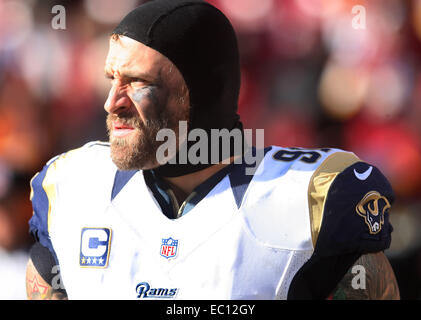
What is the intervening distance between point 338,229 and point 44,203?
90 centimetres

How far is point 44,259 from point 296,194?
80 cm

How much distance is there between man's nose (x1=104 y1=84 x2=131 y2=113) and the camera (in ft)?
4.96

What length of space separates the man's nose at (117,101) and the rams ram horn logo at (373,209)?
2.23 feet

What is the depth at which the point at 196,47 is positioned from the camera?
5.12 feet

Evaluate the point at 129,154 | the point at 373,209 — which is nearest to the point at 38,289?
the point at 129,154

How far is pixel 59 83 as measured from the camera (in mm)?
3059

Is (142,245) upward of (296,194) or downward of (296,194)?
downward

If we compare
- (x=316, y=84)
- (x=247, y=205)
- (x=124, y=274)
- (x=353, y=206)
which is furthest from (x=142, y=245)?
(x=316, y=84)

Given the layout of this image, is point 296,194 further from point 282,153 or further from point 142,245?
point 142,245

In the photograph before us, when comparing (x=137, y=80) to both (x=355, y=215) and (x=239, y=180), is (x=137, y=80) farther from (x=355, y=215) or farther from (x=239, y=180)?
(x=355, y=215)

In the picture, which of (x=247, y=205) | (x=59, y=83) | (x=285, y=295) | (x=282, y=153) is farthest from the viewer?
(x=59, y=83)

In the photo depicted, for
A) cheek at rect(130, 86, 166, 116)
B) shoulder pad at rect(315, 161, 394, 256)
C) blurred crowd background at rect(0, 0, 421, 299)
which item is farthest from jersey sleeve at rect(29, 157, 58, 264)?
blurred crowd background at rect(0, 0, 421, 299)

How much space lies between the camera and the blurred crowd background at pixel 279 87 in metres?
2.77

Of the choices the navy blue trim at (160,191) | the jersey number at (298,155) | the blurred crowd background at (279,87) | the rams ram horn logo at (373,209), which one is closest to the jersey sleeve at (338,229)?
the rams ram horn logo at (373,209)
